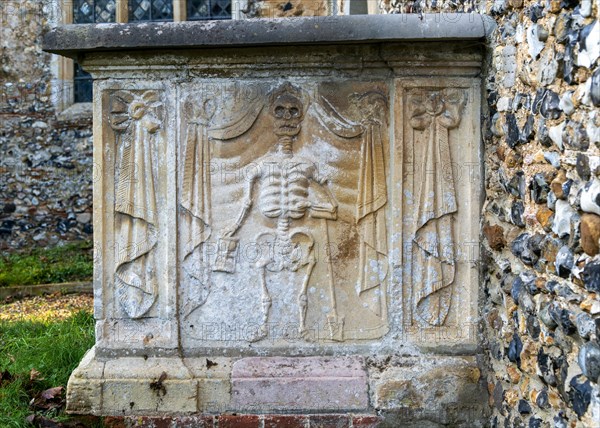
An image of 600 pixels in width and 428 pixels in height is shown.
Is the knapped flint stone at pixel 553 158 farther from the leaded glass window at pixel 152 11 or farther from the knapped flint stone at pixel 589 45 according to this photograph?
the leaded glass window at pixel 152 11

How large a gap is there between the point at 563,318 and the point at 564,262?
19 cm

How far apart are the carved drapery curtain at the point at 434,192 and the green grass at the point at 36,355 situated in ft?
6.39

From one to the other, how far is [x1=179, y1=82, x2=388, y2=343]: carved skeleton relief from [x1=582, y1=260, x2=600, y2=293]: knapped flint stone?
1.35m

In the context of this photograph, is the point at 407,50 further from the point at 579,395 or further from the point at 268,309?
the point at 579,395

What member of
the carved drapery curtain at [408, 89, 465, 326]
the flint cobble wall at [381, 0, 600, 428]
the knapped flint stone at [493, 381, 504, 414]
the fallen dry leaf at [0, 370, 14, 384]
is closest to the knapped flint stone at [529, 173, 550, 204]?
the flint cobble wall at [381, 0, 600, 428]

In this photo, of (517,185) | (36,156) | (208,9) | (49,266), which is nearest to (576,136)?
(517,185)

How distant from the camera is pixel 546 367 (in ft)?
8.82

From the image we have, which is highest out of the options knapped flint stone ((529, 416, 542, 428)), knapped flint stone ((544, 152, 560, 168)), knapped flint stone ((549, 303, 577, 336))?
knapped flint stone ((544, 152, 560, 168))

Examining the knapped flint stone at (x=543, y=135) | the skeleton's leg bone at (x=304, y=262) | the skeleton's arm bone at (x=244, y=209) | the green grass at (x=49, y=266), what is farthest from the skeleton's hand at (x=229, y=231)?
the green grass at (x=49, y=266)

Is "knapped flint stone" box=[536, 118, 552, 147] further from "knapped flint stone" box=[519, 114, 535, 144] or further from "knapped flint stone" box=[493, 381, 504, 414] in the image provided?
"knapped flint stone" box=[493, 381, 504, 414]

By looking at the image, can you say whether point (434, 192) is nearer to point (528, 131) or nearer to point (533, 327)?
point (528, 131)

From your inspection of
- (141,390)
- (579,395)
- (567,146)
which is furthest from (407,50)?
(141,390)

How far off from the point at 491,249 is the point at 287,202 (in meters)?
1.02

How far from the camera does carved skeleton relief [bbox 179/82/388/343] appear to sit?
3.52 m
